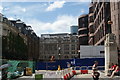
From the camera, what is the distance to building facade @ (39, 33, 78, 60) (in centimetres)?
16012

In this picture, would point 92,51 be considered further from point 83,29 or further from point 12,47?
point 83,29

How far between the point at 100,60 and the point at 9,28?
111ft

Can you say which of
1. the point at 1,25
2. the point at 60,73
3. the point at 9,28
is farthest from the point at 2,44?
the point at 60,73

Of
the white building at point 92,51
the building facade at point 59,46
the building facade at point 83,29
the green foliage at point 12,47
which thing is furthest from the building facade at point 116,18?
the building facade at point 59,46

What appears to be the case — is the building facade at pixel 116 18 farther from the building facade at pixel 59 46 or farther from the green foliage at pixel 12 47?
the building facade at pixel 59 46

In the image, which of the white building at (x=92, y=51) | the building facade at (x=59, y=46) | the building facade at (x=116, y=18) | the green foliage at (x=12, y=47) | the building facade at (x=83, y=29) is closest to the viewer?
the building facade at (x=116, y=18)

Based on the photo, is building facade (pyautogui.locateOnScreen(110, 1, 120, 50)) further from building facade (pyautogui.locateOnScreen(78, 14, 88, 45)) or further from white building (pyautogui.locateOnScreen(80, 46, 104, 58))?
building facade (pyautogui.locateOnScreen(78, 14, 88, 45))

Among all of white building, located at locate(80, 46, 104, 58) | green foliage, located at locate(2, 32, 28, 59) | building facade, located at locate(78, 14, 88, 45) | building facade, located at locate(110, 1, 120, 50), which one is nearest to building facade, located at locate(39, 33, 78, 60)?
building facade, located at locate(78, 14, 88, 45)

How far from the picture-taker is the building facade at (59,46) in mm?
160125

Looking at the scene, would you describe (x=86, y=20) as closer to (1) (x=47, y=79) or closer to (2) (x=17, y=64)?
(2) (x=17, y=64)

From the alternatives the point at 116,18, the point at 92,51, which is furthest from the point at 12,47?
the point at 116,18

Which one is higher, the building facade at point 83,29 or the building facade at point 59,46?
the building facade at point 83,29

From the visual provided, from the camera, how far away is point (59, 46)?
16112cm

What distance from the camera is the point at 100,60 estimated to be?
46.2 meters
